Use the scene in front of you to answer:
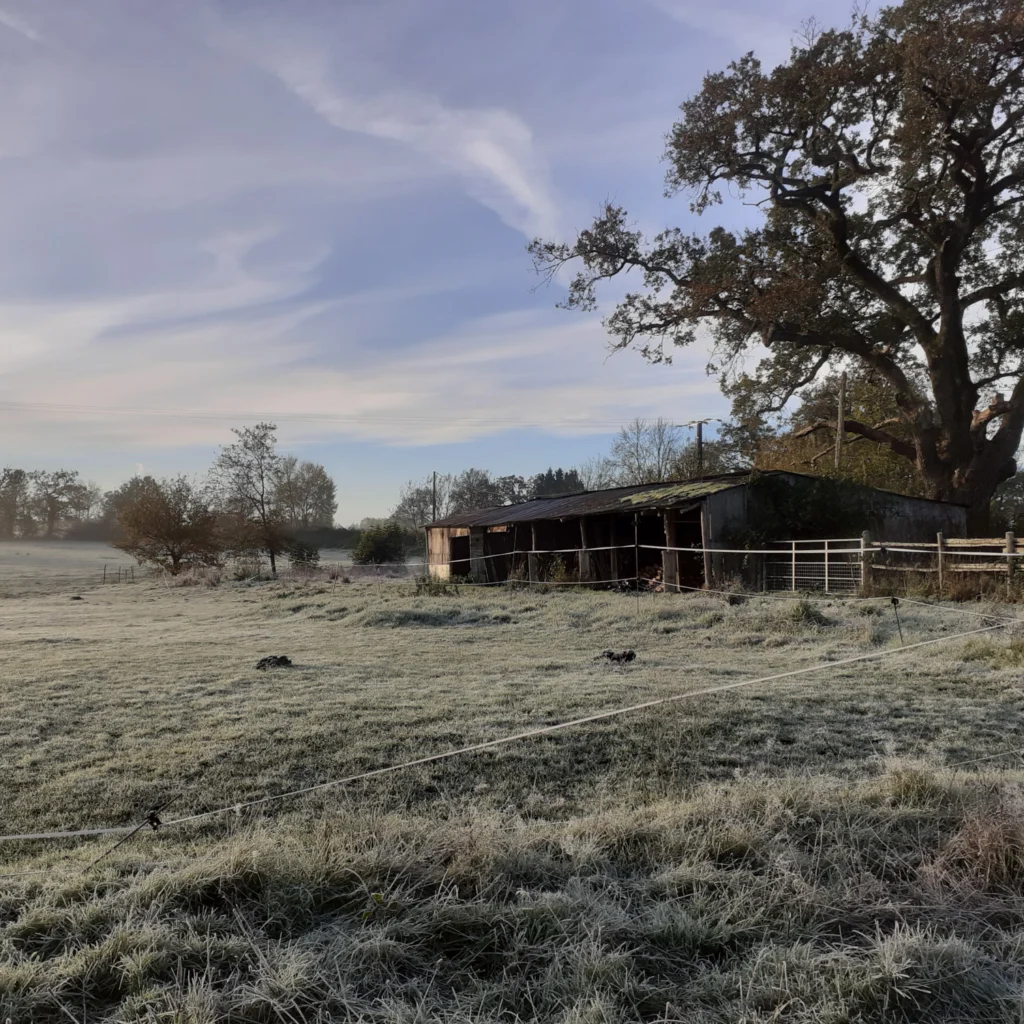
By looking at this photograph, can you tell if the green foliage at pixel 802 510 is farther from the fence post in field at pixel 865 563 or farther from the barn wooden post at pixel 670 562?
the fence post in field at pixel 865 563

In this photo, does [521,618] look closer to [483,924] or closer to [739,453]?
[483,924]

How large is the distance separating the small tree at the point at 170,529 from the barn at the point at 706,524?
64.1ft

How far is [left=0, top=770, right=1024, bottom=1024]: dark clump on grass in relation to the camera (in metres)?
2.00

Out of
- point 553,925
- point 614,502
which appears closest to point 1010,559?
point 614,502

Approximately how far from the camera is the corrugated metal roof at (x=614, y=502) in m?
20.5

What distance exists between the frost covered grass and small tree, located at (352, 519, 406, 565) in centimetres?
3627

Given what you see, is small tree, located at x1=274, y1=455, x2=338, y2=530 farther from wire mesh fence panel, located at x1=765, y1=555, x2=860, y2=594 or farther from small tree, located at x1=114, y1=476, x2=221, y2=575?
wire mesh fence panel, located at x1=765, y1=555, x2=860, y2=594

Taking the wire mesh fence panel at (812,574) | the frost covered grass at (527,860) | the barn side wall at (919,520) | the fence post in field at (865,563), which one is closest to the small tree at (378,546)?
the wire mesh fence panel at (812,574)

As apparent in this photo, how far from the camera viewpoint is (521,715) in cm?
674

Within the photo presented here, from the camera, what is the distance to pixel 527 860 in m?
2.82

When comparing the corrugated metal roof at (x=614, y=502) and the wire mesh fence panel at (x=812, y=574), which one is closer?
the wire mesh fence panel at (x=812, y=574)

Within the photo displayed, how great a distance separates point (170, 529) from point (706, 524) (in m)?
A: 30.3

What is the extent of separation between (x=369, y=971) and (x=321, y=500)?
268ft

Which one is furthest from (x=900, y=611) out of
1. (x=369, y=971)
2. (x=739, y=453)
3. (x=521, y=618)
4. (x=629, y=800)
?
(x=739, y=453)
